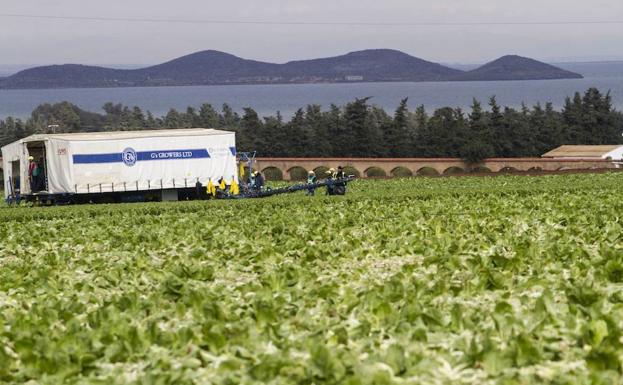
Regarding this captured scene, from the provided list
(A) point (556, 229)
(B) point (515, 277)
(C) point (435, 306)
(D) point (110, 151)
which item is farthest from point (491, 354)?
(D) point (110, 151)

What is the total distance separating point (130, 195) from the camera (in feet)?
146

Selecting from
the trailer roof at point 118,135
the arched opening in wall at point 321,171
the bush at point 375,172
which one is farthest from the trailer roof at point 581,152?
the trailer roof at point 118,135

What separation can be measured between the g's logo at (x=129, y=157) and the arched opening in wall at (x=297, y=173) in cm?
4252

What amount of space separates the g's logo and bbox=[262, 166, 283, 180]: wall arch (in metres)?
41.7

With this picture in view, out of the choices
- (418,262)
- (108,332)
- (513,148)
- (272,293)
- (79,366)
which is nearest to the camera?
(79,366)

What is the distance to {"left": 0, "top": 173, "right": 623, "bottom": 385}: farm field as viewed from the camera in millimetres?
8000

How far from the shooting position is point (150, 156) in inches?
1745

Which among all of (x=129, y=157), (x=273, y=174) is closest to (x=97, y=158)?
(x=129, y=157)

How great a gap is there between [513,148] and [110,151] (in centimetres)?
7051

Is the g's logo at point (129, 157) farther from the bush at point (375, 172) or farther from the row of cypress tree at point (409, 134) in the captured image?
the row of cypress tree at point (409, 134)

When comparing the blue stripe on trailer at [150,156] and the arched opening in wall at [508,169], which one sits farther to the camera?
the arched opening in wall at [508,169]

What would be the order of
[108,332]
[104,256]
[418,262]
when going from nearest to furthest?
[108,332] → [418,262] → [104,256]

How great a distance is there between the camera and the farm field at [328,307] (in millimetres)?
8000

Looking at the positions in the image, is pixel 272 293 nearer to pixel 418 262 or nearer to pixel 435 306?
pixel 435 306
